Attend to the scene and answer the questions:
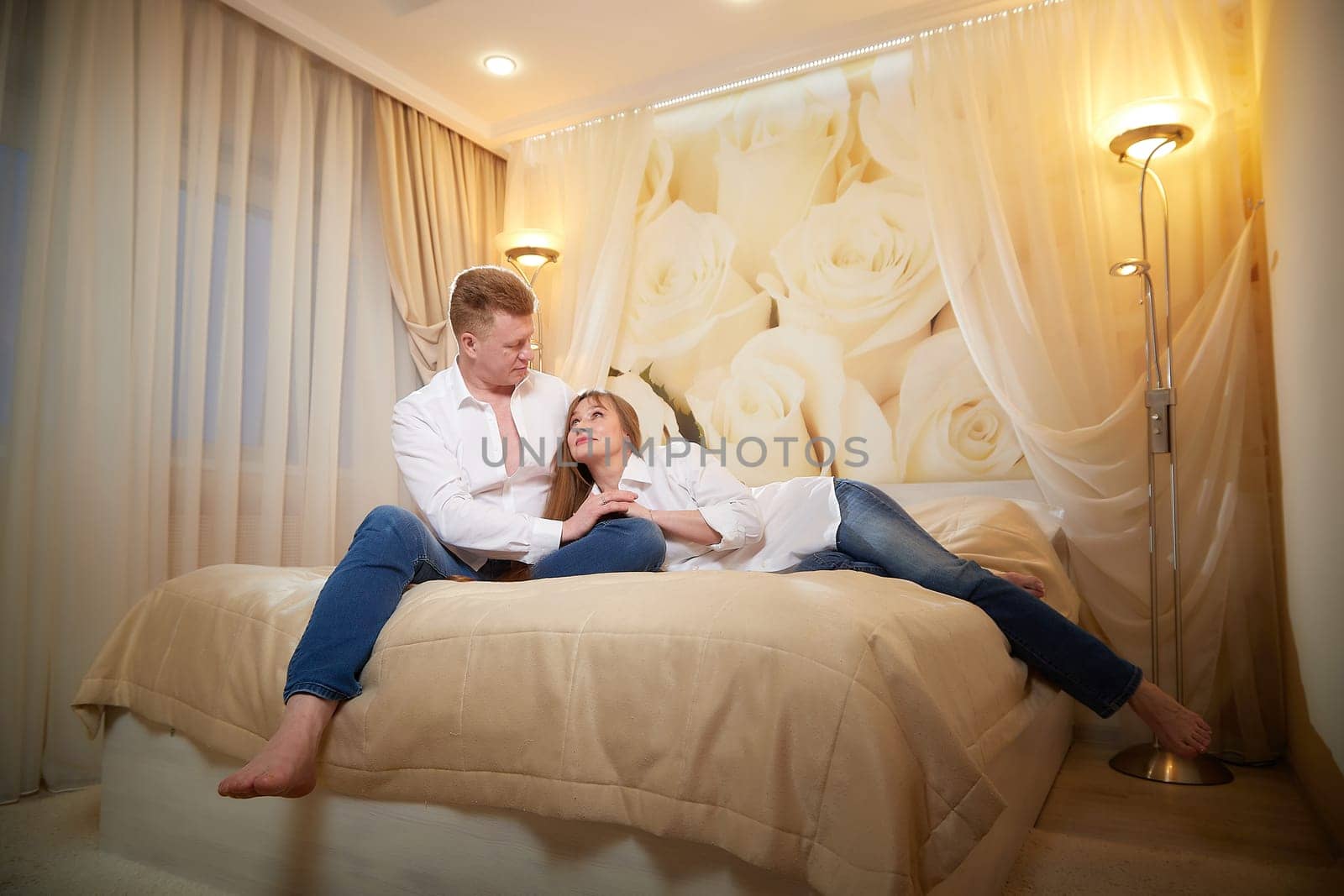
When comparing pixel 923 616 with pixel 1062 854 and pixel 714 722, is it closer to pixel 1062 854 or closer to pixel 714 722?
pixel 714 722

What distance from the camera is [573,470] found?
2.07 m

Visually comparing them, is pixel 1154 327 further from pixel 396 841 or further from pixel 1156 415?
pixel 396 841

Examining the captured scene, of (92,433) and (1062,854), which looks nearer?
(1062,854)

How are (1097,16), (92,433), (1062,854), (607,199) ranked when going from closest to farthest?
(1062,854)
(92,433)
(1097,16)
(607,199)

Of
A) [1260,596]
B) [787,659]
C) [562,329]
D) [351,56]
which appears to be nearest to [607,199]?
[562,329]

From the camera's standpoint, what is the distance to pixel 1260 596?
2506mm

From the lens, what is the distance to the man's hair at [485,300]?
2.10m

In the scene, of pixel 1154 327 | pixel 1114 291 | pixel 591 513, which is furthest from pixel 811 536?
pixel 1114 291

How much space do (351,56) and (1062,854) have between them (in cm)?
358

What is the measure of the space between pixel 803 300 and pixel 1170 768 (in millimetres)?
2013

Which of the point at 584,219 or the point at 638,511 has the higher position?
the point at 584,219

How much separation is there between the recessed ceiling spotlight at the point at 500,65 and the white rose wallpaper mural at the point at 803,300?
0.71 m

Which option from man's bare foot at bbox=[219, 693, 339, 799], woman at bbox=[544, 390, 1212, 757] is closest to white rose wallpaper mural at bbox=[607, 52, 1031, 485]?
woman at bbox=[544, 390, 1212, 757]

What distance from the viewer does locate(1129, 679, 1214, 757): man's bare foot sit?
1.66m
